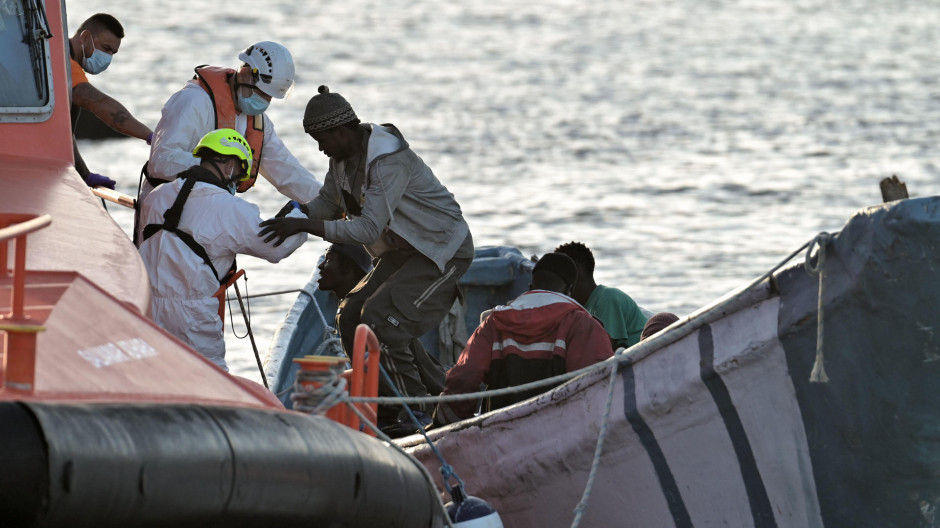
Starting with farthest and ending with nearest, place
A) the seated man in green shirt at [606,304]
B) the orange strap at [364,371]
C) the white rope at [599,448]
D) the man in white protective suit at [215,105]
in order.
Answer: the seated man in green shirt at [606,304]
the man in white protective suit at [215,105]
the white rope at [599,448]
the orange strap at [364,371]

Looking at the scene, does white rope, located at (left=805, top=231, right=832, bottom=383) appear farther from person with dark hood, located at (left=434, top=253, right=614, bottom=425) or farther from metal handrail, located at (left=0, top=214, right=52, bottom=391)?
metal handrail, located at (left=0, top=214, right=52, bottom=391)

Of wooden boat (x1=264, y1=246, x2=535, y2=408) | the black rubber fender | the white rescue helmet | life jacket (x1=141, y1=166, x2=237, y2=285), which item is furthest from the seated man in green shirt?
the black rubber fender

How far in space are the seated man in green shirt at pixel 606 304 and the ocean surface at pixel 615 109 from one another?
5.53 m

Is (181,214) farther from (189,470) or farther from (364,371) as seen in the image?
(189,470)

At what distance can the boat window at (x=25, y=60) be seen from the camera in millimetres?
5609

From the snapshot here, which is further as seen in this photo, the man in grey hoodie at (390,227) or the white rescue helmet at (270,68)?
the white rescue helmet at (270,68)

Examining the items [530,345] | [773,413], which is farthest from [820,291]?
[530,345]

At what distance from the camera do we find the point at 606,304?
7.60 m

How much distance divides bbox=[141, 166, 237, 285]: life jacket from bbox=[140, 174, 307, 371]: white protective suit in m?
0.02

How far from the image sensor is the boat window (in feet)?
18.4

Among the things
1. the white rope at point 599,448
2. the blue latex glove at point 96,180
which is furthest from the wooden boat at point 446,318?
the white rope at point 599,448

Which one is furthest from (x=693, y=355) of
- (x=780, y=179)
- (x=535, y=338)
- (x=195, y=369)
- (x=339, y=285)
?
(x=780, y=179)

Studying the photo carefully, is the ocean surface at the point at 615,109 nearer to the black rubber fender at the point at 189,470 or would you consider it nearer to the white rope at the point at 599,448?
the white rope at the point at 599,448

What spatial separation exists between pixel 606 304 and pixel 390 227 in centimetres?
136
